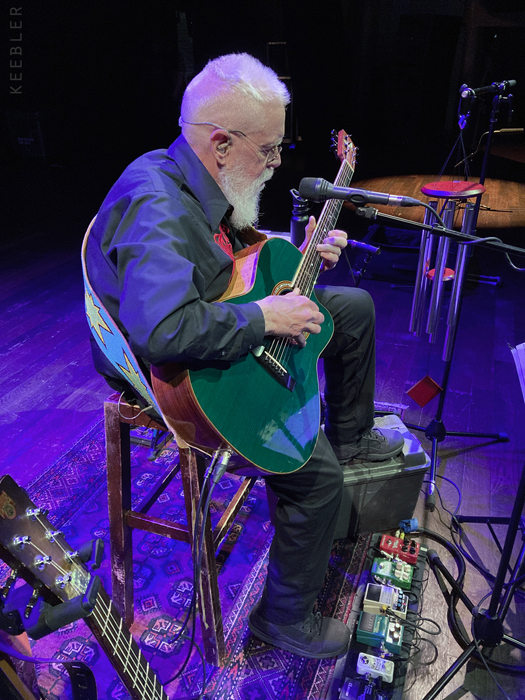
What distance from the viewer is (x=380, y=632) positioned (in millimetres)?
1683

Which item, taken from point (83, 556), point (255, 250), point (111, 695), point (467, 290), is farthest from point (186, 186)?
point (467, 290)

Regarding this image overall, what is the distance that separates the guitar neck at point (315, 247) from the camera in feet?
5.82

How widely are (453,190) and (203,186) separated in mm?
1854

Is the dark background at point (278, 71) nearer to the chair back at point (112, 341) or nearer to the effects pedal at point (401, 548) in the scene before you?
the effects pedal at point (401, 548)

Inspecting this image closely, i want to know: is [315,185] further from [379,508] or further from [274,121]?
[379,508]

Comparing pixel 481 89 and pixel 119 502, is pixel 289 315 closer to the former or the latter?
pixel 119 502

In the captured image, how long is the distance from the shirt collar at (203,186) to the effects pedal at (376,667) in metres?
1.42

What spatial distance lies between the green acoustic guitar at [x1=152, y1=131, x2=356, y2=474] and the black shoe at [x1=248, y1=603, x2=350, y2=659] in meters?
0.61

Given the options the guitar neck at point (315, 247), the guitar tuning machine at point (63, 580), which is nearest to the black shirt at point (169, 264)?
the guitar neck at point (315, 247)

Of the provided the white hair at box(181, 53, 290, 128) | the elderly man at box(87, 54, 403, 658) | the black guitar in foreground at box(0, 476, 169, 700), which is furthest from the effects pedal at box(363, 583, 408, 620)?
the white hair at box(181, 53, 290, 128)

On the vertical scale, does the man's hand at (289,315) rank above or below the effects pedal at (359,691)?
above

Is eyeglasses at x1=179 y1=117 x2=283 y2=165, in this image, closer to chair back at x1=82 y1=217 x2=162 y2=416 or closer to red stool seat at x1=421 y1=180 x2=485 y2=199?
chair back at x1=82 y1=217 x2=162 y2=416

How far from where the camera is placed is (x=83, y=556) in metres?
1.06

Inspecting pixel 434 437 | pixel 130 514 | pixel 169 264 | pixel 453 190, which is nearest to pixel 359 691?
Result: pixel 130 514
